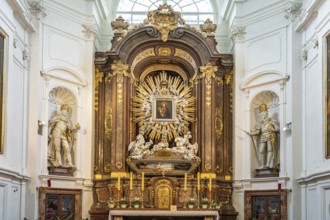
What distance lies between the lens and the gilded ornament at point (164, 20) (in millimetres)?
23438

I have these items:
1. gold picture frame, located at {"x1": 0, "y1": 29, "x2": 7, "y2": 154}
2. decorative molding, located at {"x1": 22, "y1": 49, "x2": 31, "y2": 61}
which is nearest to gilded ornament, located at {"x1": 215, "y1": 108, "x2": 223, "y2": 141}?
decorative molding, located at {"x1": 22, "y1": 49, "x2": 31, "y2": 61}

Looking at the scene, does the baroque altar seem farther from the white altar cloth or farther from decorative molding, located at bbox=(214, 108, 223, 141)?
the white altar cloth

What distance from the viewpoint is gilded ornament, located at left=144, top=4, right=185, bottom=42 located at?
2344 centimetres

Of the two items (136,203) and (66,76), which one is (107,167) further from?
(66,76)

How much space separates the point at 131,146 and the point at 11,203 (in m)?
5.51

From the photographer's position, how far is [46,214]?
2095 centimetres

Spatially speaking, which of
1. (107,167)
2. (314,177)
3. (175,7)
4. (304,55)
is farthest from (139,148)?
(175,7)

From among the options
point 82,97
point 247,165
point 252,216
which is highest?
point 82,97

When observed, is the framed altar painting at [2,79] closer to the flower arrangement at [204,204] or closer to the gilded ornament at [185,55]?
the flower arrangement at [204,204]

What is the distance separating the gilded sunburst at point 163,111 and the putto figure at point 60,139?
8.94 feet

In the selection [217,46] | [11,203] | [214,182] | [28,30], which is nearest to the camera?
[11,203]

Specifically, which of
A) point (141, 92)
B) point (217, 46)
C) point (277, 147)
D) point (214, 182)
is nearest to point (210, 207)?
point (214, 182)

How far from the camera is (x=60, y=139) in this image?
71.4 ft

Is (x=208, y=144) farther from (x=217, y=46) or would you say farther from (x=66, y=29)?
(x=66, y=29)
